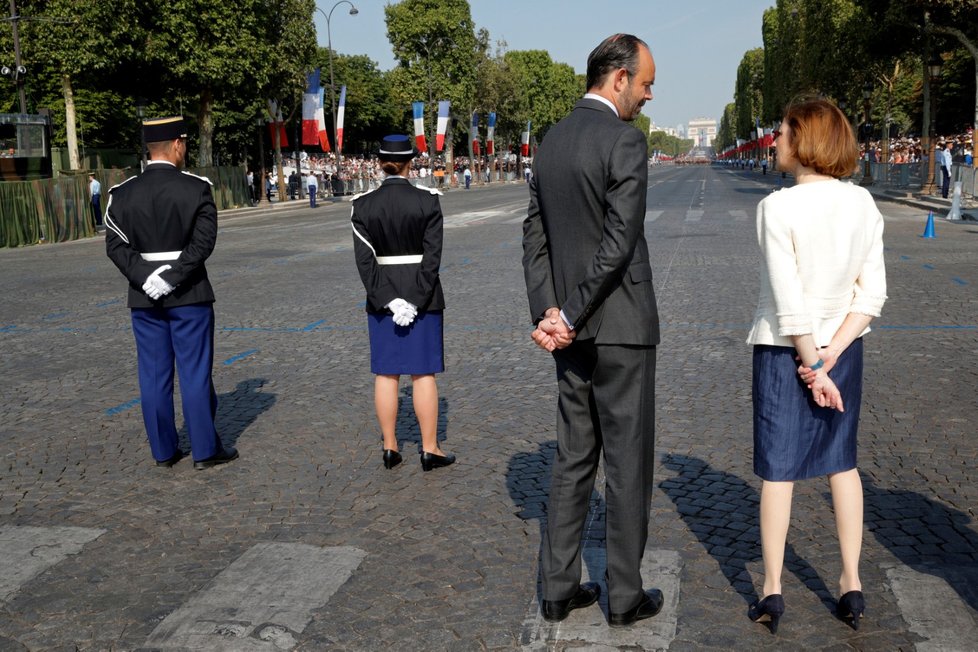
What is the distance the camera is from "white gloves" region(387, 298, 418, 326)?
195 inches

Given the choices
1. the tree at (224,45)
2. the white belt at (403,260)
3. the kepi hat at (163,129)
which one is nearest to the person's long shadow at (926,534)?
the white belt at (403,260)

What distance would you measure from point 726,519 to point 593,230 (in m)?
1.76

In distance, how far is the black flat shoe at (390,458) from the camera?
5133mm

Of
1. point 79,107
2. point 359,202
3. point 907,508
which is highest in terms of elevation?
point 79,107

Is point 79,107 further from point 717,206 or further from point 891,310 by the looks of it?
A: point 891,310

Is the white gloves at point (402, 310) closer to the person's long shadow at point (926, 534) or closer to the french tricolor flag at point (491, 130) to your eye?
the person's long shadow at point (926, 534)

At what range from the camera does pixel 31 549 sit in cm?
414

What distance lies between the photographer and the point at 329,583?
3701 millimetres

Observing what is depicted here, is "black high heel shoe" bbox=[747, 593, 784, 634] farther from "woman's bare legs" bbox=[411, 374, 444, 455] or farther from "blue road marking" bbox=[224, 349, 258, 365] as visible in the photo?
"blue road marking" bbox=[224, 349, 258, 365]

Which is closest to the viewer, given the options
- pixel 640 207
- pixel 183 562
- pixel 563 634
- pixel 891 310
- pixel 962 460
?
pixel 640 207

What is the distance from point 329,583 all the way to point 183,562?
66 centimetres

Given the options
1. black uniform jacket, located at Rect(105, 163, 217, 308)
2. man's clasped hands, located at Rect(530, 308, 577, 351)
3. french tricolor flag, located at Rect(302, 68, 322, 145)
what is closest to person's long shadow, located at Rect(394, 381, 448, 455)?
black uniform jacket, located at Rect(105, 163, 217, 308)

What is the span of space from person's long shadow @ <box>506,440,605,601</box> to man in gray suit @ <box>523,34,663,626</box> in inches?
15.6

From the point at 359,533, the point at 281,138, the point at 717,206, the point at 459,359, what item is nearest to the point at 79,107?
the point at 281,138
